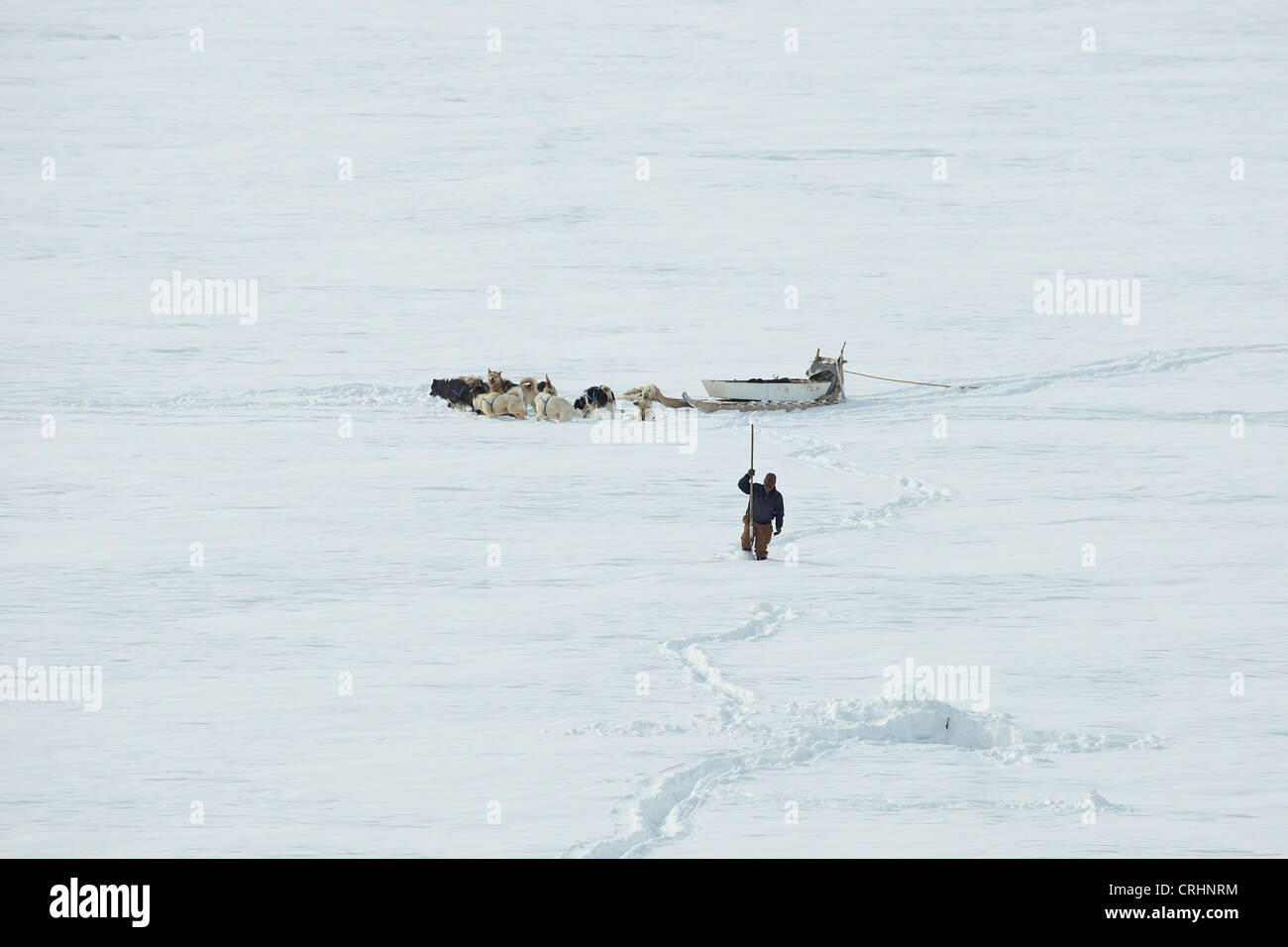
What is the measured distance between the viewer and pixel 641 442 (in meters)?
16.3

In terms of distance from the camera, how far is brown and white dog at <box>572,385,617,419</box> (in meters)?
18.1

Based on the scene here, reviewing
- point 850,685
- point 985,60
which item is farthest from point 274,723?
point 985,60

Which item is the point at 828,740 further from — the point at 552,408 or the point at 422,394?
the point at 422,394

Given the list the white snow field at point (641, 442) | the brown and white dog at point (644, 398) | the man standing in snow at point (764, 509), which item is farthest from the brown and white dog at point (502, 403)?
Answer: the man standing in snow at point (764, 509)

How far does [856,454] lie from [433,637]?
25.4 ft

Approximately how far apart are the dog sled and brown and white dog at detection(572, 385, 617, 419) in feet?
1.75

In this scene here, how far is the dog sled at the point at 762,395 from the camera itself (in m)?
18.5

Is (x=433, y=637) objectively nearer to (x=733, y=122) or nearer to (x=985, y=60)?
(x=733, y=122)

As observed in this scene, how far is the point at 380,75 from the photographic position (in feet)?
127

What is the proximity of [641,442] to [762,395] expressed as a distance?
9.65 feet

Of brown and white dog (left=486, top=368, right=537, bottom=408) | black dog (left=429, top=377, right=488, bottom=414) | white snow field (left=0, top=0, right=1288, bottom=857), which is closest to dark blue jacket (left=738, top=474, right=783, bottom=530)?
white snow field (left=0, top=0, right=1288, bottom=857)

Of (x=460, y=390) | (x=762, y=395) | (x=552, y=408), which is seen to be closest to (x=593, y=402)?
(x=552, y=408)

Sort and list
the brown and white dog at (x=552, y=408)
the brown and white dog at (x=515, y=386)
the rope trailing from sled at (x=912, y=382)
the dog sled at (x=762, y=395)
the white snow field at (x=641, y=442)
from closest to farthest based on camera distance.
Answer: the white snow field at (x=641, y=442), the brown and white dog at (x=552, y=408), the brown and white dog at (x=515, y=386), the dog sled at (x=762, y=395), the rope trailing from sled at (x=912, y=382)

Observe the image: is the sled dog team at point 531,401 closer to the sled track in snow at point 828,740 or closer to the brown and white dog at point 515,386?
the brown and white dog at point 515,386
